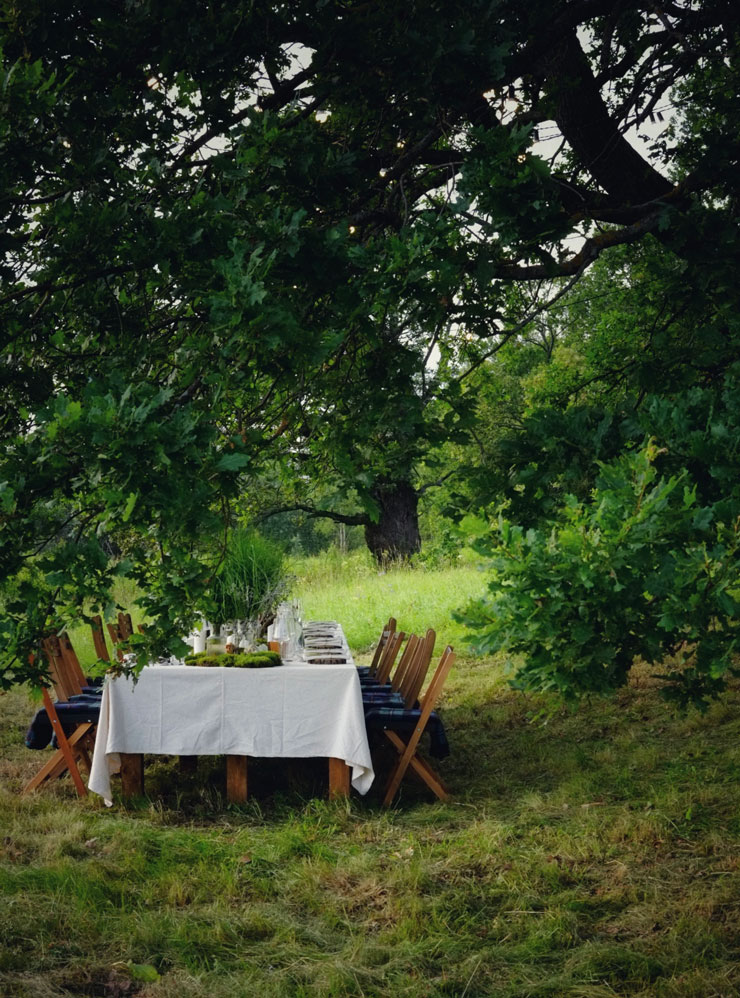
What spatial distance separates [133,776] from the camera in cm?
612

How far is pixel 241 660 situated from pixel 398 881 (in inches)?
74.6

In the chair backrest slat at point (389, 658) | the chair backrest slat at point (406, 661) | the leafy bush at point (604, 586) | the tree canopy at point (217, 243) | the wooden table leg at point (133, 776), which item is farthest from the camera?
the chair backrest slat at point (389, 658)

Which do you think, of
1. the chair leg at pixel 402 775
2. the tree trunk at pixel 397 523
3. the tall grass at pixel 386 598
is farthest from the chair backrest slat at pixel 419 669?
the tree trunk at pixel 397 523

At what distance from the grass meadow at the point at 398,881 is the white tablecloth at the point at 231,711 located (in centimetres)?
38

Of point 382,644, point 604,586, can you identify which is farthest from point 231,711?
point 604,586

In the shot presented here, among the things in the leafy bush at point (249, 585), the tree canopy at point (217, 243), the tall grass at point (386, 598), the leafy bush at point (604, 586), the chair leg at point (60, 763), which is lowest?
the tall grass at point (386, 598)

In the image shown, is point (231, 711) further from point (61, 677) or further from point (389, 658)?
point (389, 658)

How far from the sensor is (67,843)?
17.0ft

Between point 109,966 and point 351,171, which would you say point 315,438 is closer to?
point 351,171

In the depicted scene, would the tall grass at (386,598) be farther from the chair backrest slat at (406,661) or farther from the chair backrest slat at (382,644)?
the chair backrest slat at (406,661)

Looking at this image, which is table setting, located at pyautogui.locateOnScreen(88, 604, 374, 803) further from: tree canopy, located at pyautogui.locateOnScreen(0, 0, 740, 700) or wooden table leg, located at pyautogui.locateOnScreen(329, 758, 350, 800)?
tree canopy, located at pyautogui.locateOnScreen(0, 0, 740, 700)

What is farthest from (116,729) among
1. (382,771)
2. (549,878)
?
(549,878)

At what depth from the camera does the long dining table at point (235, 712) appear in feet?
19.6

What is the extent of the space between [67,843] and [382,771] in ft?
7.81
